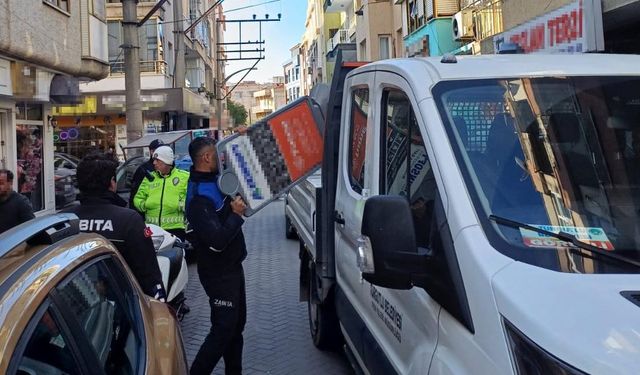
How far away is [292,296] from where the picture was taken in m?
7.60

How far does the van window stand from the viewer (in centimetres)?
262

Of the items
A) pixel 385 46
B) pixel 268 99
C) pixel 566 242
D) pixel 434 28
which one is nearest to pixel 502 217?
pixel 566 242

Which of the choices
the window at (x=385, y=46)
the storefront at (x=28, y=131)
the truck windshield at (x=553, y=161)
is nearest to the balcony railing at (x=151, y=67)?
the window at (x=385, y=46)

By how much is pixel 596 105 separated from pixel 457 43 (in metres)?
17.6

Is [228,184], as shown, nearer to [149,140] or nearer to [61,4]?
[149,140]

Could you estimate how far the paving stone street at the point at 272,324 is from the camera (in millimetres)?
5270

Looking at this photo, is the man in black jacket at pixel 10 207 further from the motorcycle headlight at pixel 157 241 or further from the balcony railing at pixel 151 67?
the balcony railing at pixel 151 67

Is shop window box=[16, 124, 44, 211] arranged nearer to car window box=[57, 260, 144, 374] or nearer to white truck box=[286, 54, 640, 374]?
car window box=[57, 260, 144, 374]

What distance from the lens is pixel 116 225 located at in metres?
3.78

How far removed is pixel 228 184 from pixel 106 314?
1583 millimetres

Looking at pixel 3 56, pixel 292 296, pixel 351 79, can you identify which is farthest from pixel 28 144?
pixel 351 79

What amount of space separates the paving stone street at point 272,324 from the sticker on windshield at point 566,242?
3.20m

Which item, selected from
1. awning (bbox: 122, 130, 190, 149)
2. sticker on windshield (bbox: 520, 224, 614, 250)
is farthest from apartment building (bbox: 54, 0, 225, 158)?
sticker on windshield (bbox: 520, 224, 614, 250)

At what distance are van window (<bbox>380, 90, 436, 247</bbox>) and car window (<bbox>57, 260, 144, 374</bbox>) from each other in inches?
48.2
